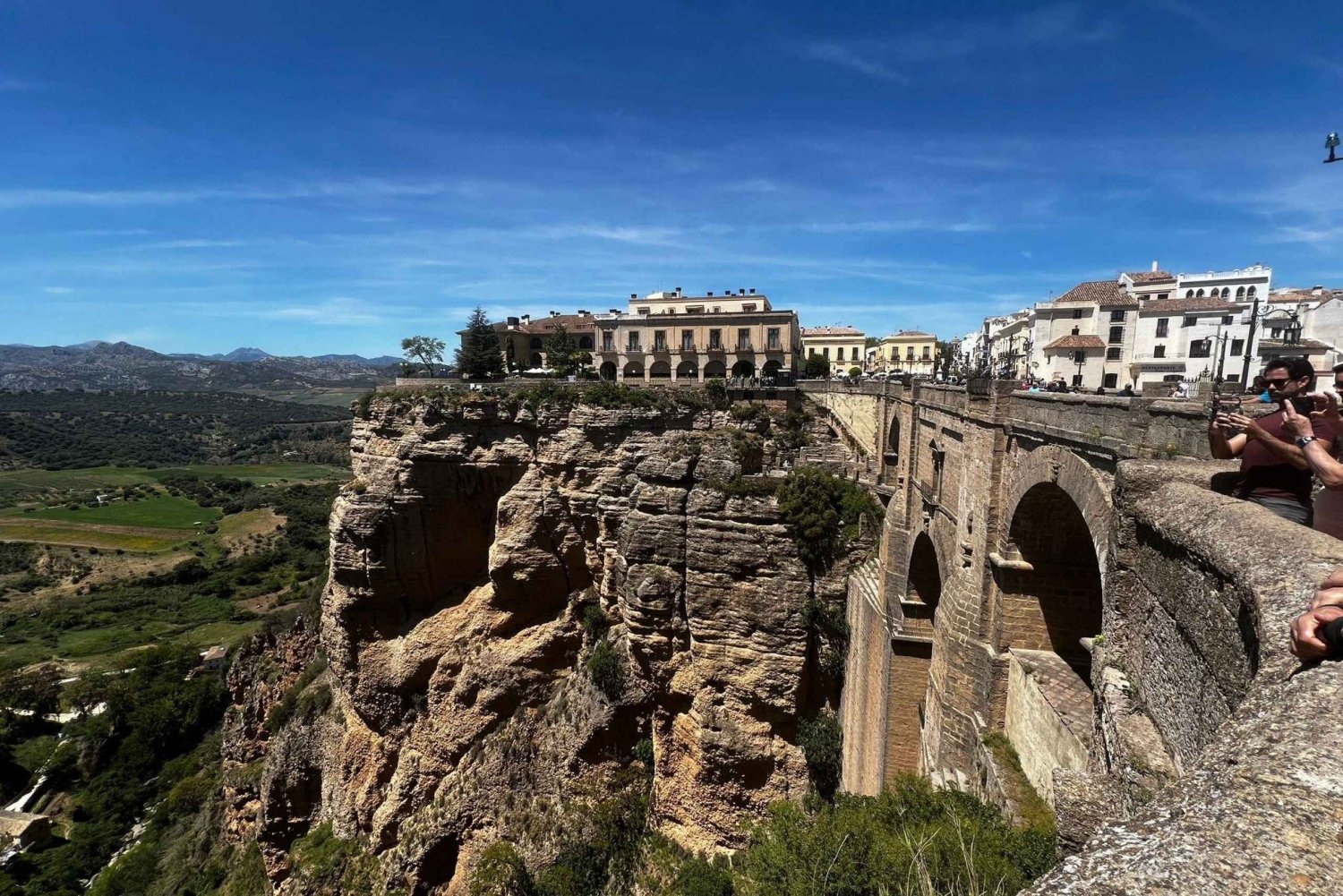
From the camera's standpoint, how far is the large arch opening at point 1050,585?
9.75 meters

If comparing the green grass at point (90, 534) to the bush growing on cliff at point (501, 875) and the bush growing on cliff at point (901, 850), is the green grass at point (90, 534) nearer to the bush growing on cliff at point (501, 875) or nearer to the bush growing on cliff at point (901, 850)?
the bush growing on cliff at point (501, 875)

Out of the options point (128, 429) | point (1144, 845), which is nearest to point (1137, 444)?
point (1144, 845)

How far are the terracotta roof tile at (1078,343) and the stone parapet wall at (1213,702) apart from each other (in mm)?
26621

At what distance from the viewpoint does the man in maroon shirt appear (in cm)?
462

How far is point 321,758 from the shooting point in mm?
26156

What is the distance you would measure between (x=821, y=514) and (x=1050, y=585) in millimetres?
9343

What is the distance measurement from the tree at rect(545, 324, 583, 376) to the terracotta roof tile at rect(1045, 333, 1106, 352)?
2625cm

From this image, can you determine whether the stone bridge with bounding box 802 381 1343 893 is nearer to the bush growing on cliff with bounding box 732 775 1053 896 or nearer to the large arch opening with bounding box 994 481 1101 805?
the large arch opening with bounding box 994 481 1101 805

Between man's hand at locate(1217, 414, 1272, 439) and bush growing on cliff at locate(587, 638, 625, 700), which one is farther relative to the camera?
bush growing on cliff at locate(587, 638, 625, 700)

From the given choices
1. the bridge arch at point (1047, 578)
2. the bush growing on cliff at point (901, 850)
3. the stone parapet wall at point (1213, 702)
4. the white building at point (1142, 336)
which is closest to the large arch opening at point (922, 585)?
the bush growing on cliff at point (901, 850)

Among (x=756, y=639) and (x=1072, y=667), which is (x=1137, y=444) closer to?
(x=1072, y=667)

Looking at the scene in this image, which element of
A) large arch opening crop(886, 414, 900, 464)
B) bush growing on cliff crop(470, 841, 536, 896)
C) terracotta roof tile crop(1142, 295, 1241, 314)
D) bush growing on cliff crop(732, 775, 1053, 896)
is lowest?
bush growing on cliff crop(470, 841, 536, 896)

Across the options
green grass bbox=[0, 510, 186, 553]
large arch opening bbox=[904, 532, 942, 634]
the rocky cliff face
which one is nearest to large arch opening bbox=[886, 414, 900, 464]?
the rocky cliff face

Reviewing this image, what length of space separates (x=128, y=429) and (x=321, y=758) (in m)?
197
